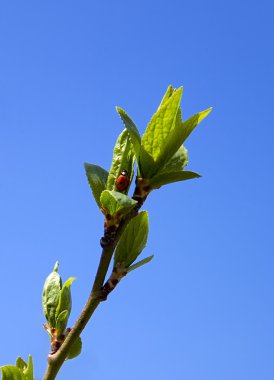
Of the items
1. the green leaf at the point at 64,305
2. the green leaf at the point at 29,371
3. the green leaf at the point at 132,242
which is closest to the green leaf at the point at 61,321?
the green leaf at the point at 64,305

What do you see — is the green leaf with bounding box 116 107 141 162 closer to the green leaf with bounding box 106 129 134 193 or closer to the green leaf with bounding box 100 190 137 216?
the green leaf with bounding box 106 129 134 193

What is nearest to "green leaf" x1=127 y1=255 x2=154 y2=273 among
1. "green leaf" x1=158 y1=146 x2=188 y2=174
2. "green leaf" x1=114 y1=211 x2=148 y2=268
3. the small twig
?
"green leaf" x1=114 y1=211 x2=148 y2=268

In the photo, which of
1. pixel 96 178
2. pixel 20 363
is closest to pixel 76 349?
pixel 20 363

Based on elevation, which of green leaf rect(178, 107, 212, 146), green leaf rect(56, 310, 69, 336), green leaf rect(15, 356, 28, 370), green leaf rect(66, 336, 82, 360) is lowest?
green leaf rect(15, 356, 28, 370)

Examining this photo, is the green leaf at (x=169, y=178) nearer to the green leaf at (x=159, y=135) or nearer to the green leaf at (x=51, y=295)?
the green leaf at (x=159, y=135)

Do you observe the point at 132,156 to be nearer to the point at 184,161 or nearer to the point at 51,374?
the point at 184,161

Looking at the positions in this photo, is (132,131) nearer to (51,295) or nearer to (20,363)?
(51,295)
